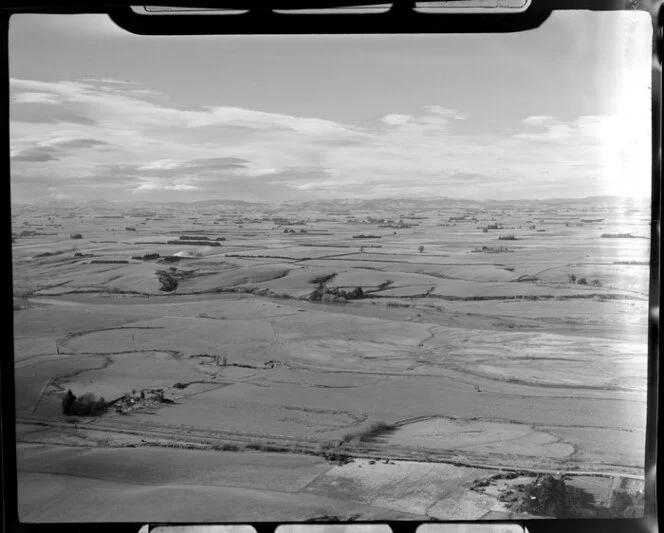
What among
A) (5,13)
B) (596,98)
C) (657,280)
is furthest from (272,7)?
(596,98)

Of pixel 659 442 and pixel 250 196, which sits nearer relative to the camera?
pixel 659 442

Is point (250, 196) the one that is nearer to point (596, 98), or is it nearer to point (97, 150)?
point (97, 150)

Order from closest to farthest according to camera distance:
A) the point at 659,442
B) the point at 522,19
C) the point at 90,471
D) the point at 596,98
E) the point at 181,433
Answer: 1. the point at 659,442
2. the point at 522,19
3. the point at 596,98
4. the point at 90,471
5. the point at 181,433

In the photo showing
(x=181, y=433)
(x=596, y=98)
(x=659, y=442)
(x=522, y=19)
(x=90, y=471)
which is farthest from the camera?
(x=181, y=433)

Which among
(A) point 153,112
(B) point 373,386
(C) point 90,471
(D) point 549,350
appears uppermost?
(A) point 153,112

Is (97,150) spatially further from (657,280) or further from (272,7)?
(657,280)

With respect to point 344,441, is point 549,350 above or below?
above
